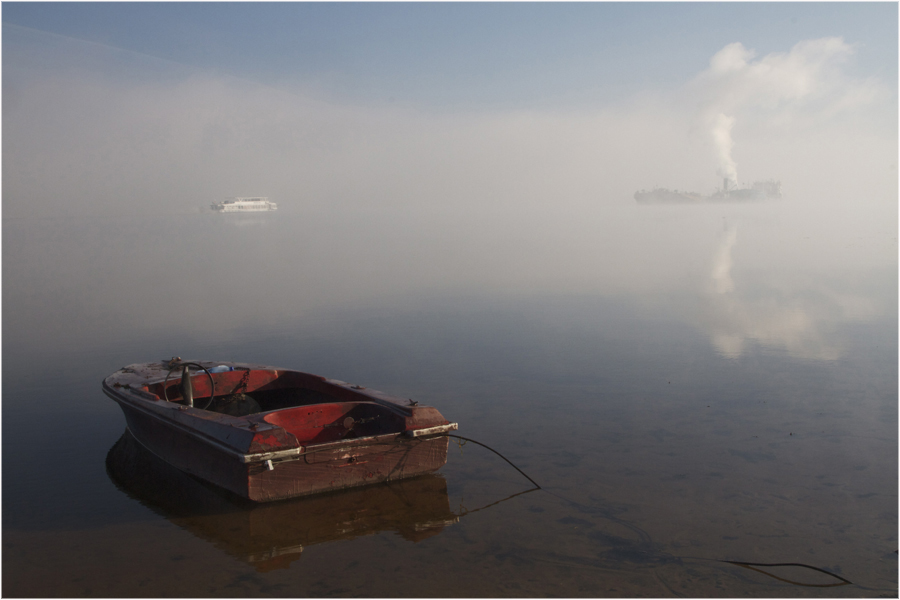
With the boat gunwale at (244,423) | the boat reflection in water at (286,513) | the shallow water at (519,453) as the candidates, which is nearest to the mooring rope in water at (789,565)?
the shallow water at (519,453)

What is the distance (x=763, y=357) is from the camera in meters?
12.7

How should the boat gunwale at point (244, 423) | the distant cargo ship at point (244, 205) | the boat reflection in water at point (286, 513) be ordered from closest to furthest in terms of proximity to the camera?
the boat reflection in water at point (286, 513) → the boat gunwale at point (244, 423) → the distant cargo ship at point (244, 205)

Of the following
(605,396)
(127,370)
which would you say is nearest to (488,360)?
(605,396)

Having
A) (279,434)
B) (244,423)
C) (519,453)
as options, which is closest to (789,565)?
(519,453)

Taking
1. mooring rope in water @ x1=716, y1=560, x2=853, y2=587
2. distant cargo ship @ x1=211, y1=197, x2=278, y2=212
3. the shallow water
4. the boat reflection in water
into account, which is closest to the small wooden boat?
the boat reflection in water

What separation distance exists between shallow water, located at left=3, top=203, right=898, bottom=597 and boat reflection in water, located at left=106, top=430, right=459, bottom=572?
3 cm

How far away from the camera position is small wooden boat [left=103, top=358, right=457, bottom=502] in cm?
684

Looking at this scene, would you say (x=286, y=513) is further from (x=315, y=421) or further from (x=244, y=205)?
(x=244, y=205)

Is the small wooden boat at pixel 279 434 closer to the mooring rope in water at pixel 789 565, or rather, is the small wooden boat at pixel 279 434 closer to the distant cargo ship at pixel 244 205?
the mooring rope in water at pixel 789 565

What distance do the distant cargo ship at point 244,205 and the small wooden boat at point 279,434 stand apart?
6430 inches

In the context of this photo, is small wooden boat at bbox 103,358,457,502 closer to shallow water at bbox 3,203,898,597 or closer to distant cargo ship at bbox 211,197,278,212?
shallow water at bbox 3,203,898,597

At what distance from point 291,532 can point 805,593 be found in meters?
4.61

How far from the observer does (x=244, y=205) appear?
166 meters

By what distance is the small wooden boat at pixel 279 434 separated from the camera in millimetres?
6840
